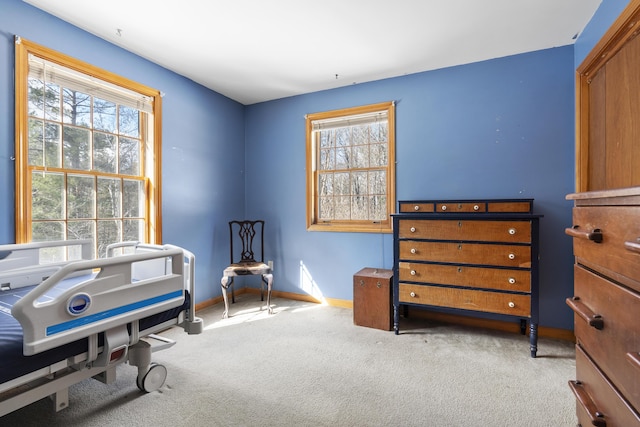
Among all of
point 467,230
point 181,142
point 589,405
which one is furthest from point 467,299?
point 181,142

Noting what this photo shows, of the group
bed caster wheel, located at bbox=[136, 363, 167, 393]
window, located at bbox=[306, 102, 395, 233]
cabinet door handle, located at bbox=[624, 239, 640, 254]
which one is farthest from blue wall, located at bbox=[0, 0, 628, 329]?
cabinet door handle, located at bbox=[624, 239, 640, 254]

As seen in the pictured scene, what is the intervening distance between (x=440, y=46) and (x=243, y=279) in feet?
11.9

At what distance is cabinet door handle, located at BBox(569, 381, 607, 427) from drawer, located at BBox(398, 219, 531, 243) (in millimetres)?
1208

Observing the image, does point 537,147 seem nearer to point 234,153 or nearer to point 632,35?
point 632,35

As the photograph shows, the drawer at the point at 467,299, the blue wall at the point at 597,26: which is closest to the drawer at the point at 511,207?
the drawer at the point at 467,299

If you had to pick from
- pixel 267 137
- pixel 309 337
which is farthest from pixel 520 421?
pixel 267 137

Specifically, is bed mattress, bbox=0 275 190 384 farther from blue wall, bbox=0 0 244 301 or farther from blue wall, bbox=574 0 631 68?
blue wall, bbox=574 0 631 68

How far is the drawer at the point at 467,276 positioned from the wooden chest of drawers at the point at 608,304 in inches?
39.9

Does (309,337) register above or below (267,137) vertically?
below

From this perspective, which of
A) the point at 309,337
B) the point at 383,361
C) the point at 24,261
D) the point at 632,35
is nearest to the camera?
the point at 632,35

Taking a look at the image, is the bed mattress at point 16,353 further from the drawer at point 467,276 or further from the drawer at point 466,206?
the drawer at point 466,206

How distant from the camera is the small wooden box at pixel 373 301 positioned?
2914 millimetres

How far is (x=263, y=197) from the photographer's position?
4148 mm

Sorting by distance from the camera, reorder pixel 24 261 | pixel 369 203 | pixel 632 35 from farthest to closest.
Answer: pixel 369 203 → pixel 24 261 → pixel 632 35
